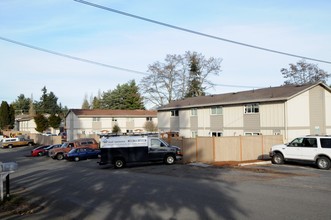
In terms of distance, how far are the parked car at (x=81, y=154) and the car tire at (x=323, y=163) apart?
2201 cm

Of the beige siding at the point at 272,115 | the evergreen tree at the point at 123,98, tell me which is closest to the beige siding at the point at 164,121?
the beige siding at the point at 272,115

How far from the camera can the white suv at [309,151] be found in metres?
22.5

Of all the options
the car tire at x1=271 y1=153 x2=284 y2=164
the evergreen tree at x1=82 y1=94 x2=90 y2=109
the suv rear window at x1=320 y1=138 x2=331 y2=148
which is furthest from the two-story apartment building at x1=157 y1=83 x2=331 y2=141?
the evergreen tree at x1=82 y1=94 x2=90 y2=109

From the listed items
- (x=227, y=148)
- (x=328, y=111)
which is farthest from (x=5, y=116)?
(x=328, y=111)

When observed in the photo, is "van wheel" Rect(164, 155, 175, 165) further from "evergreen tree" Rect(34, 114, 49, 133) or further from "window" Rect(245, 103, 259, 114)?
"evergreen tree" Rect(34, 114, 49, 133)

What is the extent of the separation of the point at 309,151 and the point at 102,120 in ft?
171

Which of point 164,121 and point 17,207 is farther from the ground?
point 164,121

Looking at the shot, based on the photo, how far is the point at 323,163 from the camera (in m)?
22.6

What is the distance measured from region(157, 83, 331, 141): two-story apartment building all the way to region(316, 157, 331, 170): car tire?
8307 millimetres

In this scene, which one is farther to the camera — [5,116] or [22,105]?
[22,105]

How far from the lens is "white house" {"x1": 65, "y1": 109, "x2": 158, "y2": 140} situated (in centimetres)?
6894

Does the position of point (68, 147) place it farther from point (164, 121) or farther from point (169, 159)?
point (169, 159)

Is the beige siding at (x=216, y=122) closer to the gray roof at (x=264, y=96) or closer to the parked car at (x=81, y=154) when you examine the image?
the gray roof at (x=264, y=96)

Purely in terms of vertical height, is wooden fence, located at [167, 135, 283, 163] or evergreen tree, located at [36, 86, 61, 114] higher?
evergreen tree, located at [36, 86, 61, 114]
